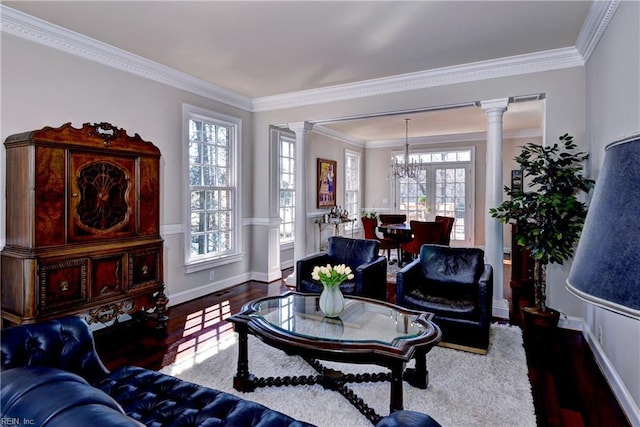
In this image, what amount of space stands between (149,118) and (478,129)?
21.4 ft

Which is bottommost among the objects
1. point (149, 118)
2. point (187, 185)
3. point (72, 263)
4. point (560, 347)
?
point (560, 347)

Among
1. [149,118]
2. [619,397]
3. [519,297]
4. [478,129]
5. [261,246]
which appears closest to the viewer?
[619,397]

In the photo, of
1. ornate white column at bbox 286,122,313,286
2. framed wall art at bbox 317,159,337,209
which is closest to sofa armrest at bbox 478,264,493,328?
ornate white column at bbox 286,122,313,286

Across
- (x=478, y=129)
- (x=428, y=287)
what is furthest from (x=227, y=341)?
(x=478, y=129)

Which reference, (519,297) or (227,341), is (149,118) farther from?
(519,297)

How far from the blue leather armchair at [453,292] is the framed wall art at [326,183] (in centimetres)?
391

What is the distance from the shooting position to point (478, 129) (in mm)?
7898

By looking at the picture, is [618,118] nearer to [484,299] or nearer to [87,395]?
[484,299]

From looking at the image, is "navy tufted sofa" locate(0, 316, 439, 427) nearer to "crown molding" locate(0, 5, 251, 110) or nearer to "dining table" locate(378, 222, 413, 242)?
"crown molding" locate(0, 5, 251, 110)

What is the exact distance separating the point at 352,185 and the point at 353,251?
16.2ft

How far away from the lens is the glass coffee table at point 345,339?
2.05m

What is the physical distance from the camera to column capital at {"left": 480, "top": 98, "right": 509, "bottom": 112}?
4.11 meters

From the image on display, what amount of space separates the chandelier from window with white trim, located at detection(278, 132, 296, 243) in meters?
2.26

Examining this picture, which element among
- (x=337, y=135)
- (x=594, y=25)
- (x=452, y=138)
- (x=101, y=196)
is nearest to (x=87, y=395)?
(x=101, y=196)
